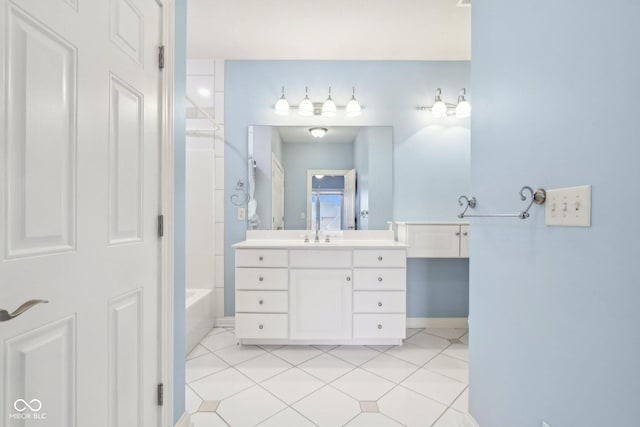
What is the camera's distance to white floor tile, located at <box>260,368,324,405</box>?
5.76 feet

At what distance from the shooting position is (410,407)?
5.43 feet

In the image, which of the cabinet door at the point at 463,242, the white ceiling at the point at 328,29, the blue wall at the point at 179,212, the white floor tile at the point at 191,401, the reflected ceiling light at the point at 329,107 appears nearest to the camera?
the blue wall at the point at 179,212

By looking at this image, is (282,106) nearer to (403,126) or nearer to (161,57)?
(403,126)

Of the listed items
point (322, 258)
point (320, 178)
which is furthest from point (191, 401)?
point (320, 178)

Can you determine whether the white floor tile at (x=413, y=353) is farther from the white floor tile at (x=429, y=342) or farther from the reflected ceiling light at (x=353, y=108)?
the reflected ceiling light at (x=353, y=108)

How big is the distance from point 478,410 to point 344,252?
49.7 inches

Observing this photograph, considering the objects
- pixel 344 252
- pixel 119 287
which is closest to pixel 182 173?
pixel 119 287

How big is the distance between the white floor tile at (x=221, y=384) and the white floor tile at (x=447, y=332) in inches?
67.5

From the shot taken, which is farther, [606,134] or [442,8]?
[442,8]

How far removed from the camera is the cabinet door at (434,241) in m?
2.54

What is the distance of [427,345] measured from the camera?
8.02 feet

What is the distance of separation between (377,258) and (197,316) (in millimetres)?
1576

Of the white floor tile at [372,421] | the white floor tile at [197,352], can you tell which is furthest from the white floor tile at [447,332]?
the white floor tile at [197,352]

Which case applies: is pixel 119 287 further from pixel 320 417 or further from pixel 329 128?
pixel 329 128
